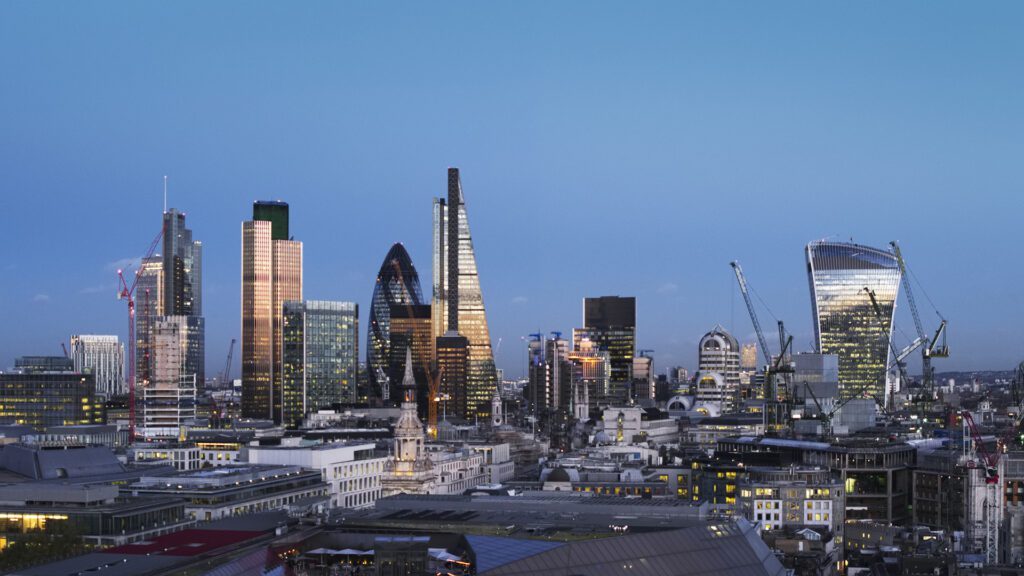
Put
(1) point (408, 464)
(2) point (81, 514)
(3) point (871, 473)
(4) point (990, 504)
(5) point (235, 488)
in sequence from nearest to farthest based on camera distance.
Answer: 1. (2) point (81, 514)
2. (4) point (990, 504)
3. (5) point (235, 488)
4. (1) point (408, 464)
5. (3) point (871, 473)

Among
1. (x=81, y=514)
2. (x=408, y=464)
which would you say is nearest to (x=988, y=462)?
(x=408, y=464)

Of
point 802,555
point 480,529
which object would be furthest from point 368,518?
point 802,555

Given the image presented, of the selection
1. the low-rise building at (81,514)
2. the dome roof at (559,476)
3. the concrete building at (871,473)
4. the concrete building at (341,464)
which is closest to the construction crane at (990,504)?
the concrete building at (871,473)

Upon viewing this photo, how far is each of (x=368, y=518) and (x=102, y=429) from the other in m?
98.0

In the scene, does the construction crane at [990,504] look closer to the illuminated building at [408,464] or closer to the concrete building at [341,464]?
the illuminated building at [408,464]

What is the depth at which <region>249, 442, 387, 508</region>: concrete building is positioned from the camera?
146m

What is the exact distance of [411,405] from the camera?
15538cm

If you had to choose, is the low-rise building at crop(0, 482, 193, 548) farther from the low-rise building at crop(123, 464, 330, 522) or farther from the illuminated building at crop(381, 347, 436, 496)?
the illuminated building at crop(381, 347, 436, 496)

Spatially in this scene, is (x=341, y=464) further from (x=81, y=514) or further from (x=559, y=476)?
(x=81, y=514)

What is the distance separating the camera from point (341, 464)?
14850cm

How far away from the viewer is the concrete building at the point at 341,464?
5738 inches

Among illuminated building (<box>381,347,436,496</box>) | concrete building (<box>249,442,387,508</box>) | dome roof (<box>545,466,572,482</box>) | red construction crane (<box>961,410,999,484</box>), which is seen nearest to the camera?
red construction crane (<box>961,410,999,484</box>)

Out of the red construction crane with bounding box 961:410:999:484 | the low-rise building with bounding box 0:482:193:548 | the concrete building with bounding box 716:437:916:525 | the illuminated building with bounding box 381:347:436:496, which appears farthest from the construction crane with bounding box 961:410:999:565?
the low-rise building with bounding box 0:482:193:548

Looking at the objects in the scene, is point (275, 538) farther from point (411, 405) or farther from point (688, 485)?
point (688, 485)
